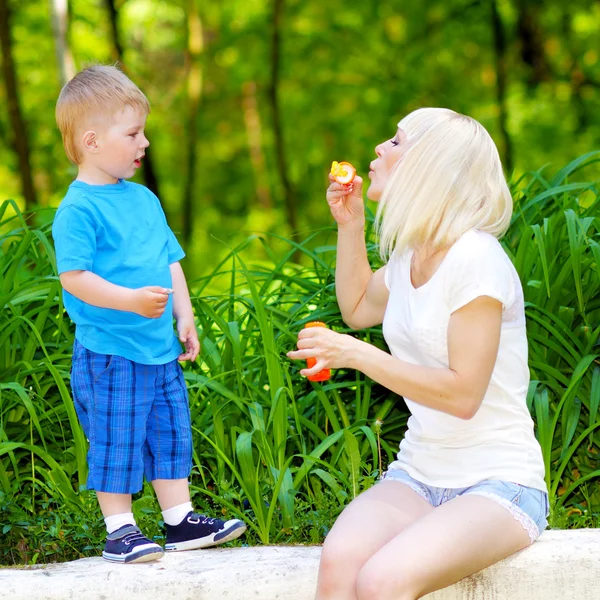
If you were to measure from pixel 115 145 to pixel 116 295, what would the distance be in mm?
415

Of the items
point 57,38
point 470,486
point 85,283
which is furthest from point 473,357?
point 57,38

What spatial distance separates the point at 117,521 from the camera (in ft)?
7.99

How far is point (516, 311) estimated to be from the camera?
2213 mm

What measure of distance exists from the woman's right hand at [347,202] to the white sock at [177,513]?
0.92 meters

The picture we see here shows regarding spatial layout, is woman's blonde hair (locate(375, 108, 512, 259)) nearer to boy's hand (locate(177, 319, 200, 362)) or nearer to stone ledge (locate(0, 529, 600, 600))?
boy's hand (locate(177, 319, 200, 362))

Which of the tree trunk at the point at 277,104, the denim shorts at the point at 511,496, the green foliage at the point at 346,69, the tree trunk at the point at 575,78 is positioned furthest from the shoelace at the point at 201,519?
the tree trunk at the point at 575,78

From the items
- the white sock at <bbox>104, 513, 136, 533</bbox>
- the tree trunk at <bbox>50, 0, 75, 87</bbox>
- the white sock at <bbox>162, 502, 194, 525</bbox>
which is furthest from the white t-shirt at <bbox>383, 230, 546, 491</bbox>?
the tree trunk at <bbox>50, 0, 75, 87</bbox>

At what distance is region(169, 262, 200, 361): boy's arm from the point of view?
2.58 metres

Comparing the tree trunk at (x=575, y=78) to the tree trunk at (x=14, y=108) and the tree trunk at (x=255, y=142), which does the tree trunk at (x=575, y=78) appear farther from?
the tree trunk at (x=14, y=108)

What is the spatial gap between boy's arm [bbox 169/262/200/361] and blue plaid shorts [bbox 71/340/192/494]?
0.33 ft

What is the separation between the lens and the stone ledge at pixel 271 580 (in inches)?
87.2

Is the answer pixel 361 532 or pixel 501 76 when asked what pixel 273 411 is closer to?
pixel 361 532

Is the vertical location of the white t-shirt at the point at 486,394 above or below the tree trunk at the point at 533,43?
below

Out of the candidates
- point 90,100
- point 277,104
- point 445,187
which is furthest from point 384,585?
point 277,104
